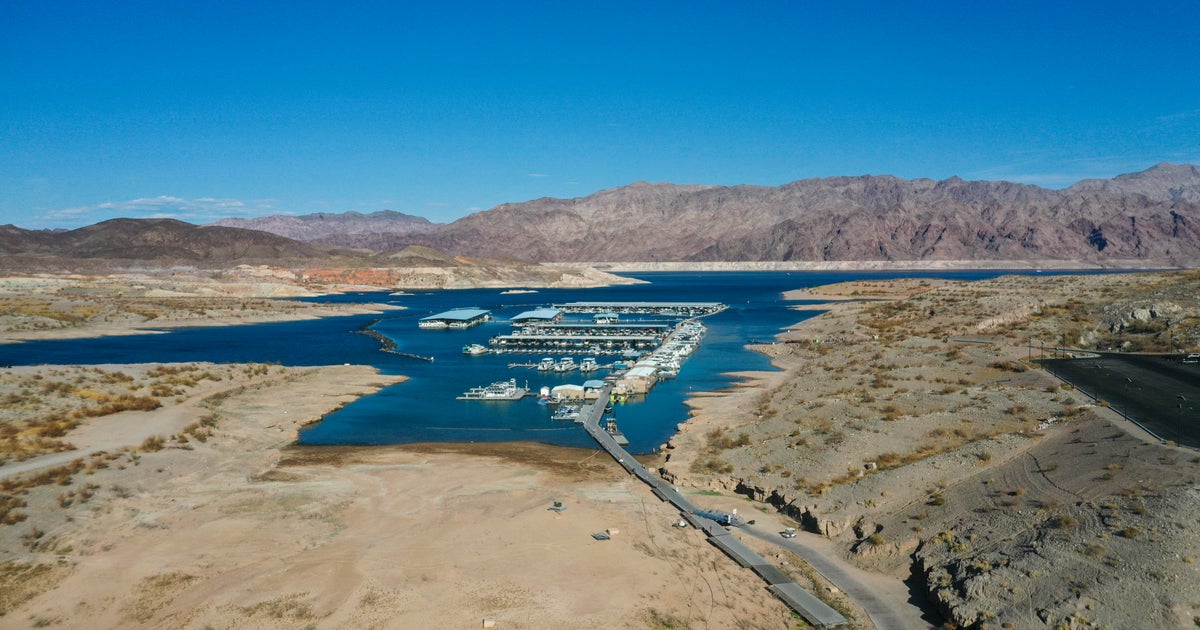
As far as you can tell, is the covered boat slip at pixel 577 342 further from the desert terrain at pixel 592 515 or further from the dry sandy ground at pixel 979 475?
the desert terrain at pixel 592 515

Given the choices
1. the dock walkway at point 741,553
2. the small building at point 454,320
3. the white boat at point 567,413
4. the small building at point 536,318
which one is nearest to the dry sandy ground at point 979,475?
the dock walkway at point 741,553

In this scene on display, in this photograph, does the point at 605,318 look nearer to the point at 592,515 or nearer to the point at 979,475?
the point at 592,515

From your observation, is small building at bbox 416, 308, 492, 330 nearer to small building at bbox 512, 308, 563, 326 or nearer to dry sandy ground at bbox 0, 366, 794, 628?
small building at bbox 512, 308, 563, 326

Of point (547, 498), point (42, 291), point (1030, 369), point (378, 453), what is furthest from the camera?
point (42, 291)

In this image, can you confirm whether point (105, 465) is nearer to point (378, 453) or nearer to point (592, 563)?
point (378, 453)

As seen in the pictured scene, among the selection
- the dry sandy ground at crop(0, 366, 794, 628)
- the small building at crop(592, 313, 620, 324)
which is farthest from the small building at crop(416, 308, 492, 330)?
the dry sandy ground at crop(0, 366, 794, 628)

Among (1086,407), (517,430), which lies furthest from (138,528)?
(1086,407)

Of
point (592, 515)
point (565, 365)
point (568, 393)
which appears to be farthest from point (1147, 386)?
point (565, 365)
